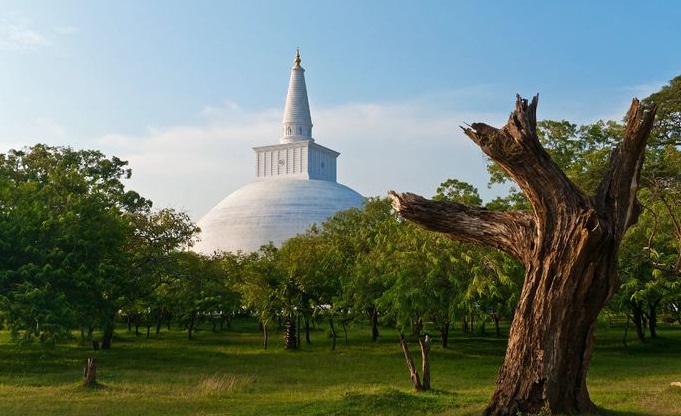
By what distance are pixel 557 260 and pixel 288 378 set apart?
1283 centimetres

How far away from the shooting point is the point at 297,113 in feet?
259

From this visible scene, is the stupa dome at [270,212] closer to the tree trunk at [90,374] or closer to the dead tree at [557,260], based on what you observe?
the tree trunk at [90,374]

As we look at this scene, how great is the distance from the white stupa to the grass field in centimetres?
3199

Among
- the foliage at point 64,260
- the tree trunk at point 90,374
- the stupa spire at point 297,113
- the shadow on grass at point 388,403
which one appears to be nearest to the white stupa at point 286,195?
the stupa spire at point 297,113

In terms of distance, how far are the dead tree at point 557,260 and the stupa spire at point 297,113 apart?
67385 millimetres

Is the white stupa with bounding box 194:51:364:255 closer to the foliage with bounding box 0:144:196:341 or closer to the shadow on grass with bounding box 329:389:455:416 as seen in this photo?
the foliage with bounding box 0:144:196:341

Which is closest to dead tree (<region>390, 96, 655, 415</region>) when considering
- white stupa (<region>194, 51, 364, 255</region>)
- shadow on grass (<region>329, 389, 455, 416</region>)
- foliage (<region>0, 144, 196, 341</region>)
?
shadow on grass (<region>329, 389, 455, 416</region>)

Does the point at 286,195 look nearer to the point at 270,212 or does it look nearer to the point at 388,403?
the point at 270,212

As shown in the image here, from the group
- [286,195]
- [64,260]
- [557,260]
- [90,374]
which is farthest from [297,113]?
[557,260]

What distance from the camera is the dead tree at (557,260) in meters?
11.0

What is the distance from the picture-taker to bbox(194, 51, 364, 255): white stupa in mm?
70812

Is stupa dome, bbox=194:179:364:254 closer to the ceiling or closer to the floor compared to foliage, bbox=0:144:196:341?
closer to the ceiling

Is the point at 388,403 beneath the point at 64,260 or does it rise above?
beneath

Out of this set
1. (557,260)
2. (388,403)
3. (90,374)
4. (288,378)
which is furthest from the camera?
(288,378)
